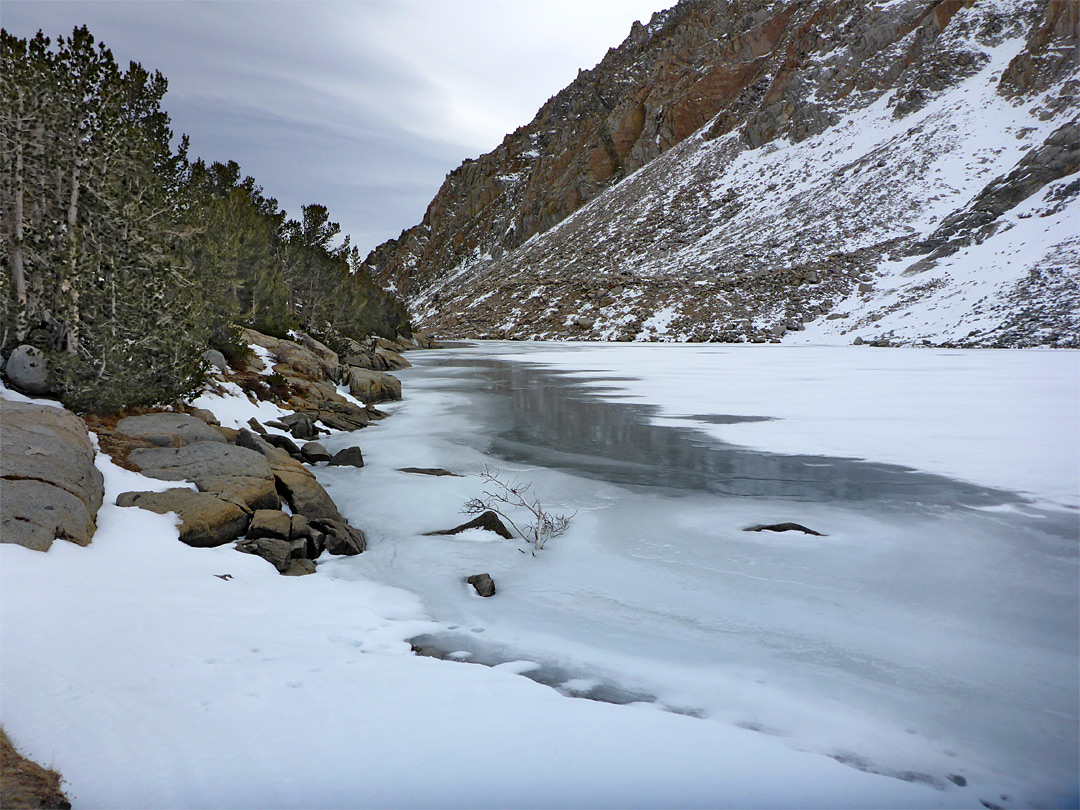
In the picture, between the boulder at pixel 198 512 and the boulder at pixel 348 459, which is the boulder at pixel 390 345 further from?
the boulder at pixel 198 512

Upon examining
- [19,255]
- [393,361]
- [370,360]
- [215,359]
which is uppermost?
[19,255]

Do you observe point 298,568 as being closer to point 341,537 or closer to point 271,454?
point 341,537

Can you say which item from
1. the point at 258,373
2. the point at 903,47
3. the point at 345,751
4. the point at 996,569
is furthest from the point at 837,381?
the point at 903,47

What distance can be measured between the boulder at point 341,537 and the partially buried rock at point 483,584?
1.82m

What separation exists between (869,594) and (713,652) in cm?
193

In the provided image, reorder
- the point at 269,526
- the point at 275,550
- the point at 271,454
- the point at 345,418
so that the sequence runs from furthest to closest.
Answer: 1. the point at 345,418
2. the point at 271,454
3. the point at 269,526
4. the point at 275,550

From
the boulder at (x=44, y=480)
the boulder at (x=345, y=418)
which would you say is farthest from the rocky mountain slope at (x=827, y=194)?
the boulder at (x=44, y=480)

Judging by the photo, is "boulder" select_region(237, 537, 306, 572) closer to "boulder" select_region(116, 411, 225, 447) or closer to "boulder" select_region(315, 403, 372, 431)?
"boulder" select_region(116, 411, 225, 447)

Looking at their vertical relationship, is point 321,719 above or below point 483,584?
above

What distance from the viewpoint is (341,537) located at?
24.4ft

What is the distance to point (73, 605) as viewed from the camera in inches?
179

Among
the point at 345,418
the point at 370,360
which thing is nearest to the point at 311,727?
the point at 345,418

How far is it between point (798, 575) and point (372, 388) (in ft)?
56.3

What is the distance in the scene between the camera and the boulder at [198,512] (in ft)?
22.4
